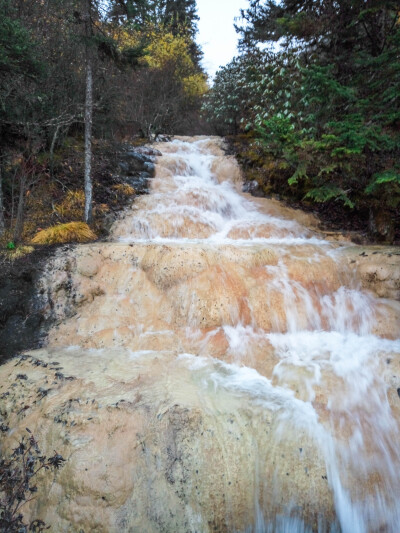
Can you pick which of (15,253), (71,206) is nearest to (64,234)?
(15,253)

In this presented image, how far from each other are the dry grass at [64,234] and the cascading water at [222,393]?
0.80 meters

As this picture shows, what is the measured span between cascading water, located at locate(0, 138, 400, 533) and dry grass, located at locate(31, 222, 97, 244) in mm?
803

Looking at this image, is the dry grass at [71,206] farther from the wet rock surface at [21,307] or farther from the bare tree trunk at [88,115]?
the wet rock surface at [21,307]

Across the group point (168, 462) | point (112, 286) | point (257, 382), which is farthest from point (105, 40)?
point (168, 462)

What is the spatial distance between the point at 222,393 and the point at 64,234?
176 inches

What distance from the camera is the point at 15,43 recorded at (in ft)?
15.3

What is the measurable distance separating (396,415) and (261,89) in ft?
35.1

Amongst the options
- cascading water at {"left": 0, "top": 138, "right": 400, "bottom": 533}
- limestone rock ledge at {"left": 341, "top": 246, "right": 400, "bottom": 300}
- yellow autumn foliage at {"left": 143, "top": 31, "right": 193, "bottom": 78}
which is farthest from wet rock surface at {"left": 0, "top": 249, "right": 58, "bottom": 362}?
yellow autumn foliage at {"left": 143, "top": 31, "right": 193, "bottom": 78}

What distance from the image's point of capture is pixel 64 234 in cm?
577

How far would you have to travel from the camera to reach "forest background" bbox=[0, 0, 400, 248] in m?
5.43

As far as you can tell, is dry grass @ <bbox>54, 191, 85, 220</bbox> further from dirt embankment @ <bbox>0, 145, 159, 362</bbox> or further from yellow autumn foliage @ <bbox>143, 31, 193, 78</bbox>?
yellow autumn foliage @ <bbox>143, 31, 193, 78</bbox>

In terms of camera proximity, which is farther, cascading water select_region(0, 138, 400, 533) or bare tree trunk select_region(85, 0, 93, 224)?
bare tree trunk select_region(85, 0, 93, 224)

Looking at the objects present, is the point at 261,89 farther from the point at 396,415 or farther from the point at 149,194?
the point at 396,415

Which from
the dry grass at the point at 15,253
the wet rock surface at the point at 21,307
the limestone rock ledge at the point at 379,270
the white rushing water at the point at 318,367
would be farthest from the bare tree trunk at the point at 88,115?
the limestone rock ledge at the point at 379,270
